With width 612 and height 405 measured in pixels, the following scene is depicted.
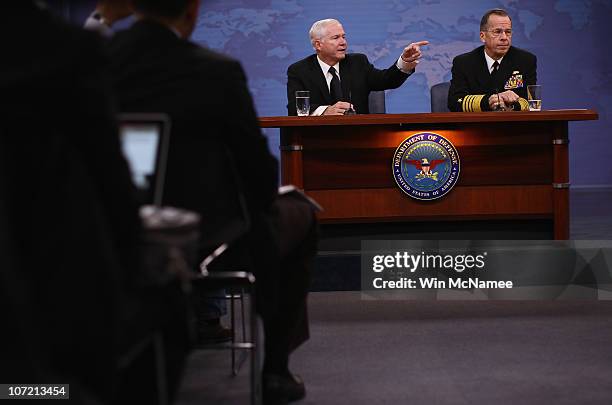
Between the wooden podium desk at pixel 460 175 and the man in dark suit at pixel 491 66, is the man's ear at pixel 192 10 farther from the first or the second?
the man in dark suit at pixel 491 66

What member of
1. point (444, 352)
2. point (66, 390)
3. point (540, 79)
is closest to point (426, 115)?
point (444, 352)

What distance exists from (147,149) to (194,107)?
0.33 meters

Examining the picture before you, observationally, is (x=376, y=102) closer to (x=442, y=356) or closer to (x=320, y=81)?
(x=320, y=81)

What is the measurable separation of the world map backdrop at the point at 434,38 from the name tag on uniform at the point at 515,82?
4291mm

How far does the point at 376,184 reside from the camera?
16.5 feet

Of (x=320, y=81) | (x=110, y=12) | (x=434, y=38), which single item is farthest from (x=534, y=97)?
(x=434, y=38)

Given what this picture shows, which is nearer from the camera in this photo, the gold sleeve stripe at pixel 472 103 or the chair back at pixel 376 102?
the gold sleeve stripe at pixel 472 103

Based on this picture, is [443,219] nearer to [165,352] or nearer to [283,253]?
[283,253]

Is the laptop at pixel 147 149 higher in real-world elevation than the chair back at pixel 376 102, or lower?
lower

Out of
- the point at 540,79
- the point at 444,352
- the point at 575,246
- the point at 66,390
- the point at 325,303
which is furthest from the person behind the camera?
the point at 540,79

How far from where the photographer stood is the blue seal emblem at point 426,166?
4949mm

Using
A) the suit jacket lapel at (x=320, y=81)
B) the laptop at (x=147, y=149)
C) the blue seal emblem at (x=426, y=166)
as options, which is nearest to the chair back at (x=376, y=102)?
the suit jacket lapel at (x=320, y=81)

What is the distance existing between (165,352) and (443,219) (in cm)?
345

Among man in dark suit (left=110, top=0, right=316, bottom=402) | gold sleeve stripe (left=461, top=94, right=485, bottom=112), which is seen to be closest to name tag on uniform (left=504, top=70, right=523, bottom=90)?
gold sleeve stripe (left=461, top=94, right=485, bottom=112)
